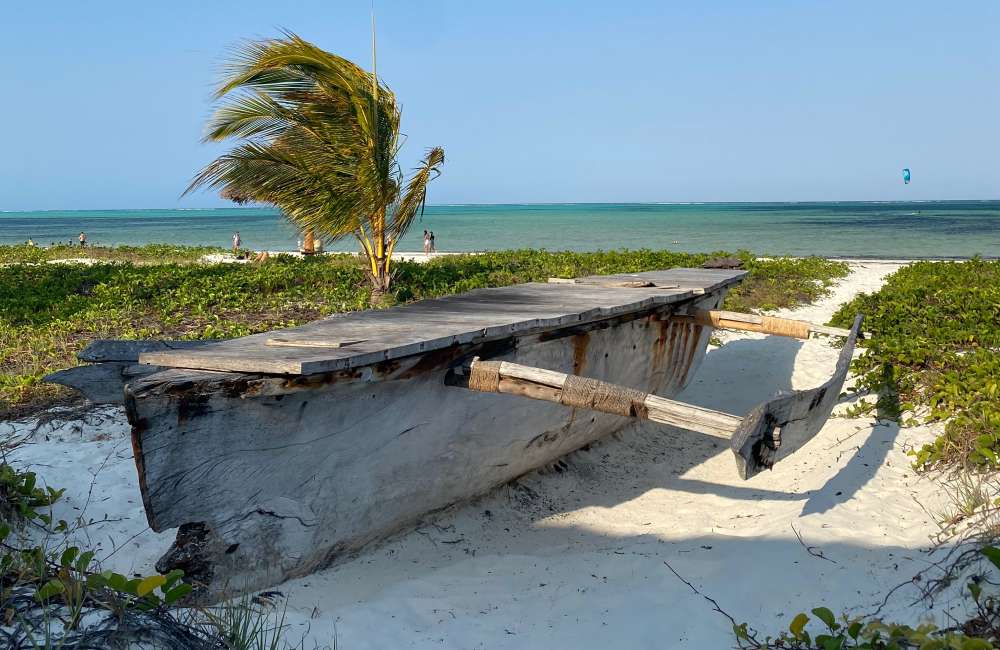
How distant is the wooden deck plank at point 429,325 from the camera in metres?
2.71

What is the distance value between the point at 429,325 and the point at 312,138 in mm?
5793

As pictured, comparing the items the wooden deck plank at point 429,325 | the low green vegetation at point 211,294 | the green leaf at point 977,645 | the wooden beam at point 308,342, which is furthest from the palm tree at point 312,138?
the green leaf at point 977,645

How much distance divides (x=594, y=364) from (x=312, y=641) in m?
2.50

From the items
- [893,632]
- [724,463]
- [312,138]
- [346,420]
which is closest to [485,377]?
[346,420]

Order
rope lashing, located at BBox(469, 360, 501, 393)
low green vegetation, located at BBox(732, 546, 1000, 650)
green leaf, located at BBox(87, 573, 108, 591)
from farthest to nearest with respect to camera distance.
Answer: rope lashing, located at BBox(469, 360, 501, 393) → green leaf, located at BBox(87, 573, 108, 591) → low green vegetation, located at BBox(732, 546, 1000, 650)

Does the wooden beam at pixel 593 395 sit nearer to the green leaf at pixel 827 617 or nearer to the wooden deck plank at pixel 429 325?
the wooden deck plank at pixel 429 325

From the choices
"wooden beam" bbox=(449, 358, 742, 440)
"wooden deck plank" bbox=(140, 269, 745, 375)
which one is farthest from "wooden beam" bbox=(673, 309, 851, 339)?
"wooden beam" bbox=(449, 358, 742, 440)

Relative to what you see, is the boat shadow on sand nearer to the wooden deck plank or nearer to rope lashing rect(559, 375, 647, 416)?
Result: the wooden deck plank

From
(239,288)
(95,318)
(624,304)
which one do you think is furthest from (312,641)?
(239,288)

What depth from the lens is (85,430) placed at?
4633 mm

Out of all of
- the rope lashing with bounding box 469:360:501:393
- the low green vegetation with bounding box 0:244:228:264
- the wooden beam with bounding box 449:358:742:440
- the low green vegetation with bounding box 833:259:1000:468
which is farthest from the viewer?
the low green vegetation with bounding box 0:244:228:264

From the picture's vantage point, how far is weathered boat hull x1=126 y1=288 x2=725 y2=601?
2605mm

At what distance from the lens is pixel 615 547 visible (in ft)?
12.3

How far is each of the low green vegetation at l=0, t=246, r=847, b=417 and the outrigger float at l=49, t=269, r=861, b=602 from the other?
3044mm
